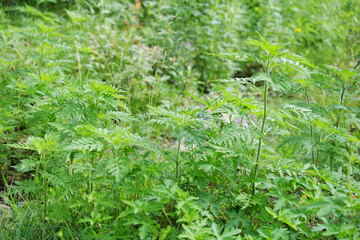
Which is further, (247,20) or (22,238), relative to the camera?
(247,20)

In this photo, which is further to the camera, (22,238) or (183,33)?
(183,33)

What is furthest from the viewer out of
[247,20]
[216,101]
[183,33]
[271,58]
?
[247,20]

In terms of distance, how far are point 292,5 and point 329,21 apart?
0.74 metres

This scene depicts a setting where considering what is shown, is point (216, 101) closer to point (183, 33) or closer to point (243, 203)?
point (243, 203)

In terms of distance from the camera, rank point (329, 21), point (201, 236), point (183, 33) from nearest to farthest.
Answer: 1. point (201, 236)
2. point (183, 33)
3. point (329, 21)

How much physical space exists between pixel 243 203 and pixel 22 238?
130 centimetres

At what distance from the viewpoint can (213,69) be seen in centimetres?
491

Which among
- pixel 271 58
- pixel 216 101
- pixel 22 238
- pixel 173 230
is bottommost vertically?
pixel 22 238

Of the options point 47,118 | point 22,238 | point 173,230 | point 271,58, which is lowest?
point 22,238

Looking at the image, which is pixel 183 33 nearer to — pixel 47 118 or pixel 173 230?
pixel 47 118

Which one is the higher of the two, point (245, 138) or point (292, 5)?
point (292, 5)

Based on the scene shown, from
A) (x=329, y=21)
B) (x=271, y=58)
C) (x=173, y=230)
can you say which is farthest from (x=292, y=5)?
(x=173, y=230)

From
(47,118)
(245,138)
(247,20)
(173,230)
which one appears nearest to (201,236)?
(173,230)

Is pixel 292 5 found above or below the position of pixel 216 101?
above
